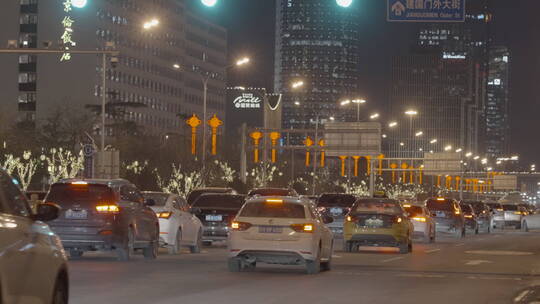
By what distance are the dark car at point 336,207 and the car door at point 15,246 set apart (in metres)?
33.1

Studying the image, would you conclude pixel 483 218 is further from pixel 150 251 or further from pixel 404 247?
pixel 150 251

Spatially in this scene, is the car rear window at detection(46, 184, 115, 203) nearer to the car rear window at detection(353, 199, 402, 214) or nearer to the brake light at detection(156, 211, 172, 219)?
the brake light at detection(156, 211, 172, 219)

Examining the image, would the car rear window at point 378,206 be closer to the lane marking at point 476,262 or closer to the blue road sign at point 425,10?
the lane marking at point 476,262

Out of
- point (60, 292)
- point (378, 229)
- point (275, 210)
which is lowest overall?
point (378, 229)

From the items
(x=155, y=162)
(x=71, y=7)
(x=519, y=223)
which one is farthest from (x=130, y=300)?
(x=71, y=7)

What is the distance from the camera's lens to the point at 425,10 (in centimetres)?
2648

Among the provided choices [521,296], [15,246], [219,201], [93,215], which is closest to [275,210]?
[93,215]

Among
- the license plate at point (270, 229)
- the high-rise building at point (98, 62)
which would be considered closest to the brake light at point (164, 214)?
the license plate at point (270, 229)

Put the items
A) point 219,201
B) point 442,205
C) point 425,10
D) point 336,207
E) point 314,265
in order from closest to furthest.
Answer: point 314,265
point 425,10
point 219,201
point 336,207
point 442,205

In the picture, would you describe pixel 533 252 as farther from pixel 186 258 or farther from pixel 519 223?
pixel 519 223

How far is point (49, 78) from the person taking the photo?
14850cm

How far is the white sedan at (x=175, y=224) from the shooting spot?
→ 90.6ft

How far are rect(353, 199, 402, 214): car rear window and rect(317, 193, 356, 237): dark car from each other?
8414 millimetres

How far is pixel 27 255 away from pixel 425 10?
61.8 ft
